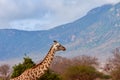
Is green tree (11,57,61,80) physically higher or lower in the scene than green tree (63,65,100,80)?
lower

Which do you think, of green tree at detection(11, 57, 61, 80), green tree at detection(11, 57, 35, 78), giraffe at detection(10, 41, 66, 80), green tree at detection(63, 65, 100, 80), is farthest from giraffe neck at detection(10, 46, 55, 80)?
green tree at detection(63, 65, 100, 80)

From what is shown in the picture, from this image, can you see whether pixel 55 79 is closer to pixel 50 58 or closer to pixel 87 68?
pixel 50 58

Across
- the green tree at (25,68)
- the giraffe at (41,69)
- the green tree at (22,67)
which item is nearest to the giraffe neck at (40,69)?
the giraffe at (41,69)

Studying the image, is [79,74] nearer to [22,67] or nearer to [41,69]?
[22,67]

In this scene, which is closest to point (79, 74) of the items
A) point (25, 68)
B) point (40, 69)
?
point (25, 68)

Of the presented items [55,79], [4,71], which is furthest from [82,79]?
[4,71]

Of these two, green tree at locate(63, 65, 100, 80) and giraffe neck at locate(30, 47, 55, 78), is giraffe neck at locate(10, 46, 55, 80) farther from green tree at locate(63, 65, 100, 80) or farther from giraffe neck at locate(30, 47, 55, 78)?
green tree at locate(63, 65, 100, 80)

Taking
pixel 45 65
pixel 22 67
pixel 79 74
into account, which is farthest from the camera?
pixel 79 74

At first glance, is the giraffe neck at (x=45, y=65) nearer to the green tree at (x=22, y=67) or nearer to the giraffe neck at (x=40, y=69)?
the giraffe neck at (x=40, y=69)

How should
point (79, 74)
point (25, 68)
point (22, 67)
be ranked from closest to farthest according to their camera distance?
point (25, 68)
point (22, 67)
point (79, 74)

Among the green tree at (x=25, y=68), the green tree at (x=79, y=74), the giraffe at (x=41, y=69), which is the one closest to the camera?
the giraffe at (x=41, y=69)

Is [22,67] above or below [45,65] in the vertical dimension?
above

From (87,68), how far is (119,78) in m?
7.56

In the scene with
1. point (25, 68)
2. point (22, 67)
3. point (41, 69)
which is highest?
point (22, 67)
